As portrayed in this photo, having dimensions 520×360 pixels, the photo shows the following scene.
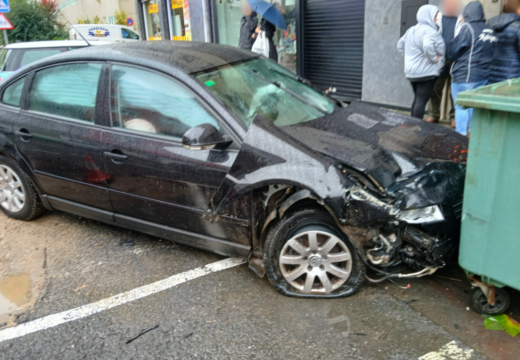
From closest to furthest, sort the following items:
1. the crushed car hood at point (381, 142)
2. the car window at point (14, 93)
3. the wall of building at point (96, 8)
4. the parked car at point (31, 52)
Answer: the crushed car hood at point (381, 142) → the car window at point (14, 93) → the parked car at point (31, 52) → the wall of building at point (96, 8)

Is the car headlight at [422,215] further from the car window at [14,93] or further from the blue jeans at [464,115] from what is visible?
the car window at [14,93]

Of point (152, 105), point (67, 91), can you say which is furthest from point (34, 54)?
point (152, 105)

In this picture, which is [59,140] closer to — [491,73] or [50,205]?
[50,205]

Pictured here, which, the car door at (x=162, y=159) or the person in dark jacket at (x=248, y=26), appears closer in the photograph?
the car door at (x=162, y=159)

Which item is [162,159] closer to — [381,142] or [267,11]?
[381,142]

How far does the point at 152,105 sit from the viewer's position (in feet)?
11.3

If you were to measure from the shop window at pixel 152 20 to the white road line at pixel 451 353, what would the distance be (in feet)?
48.8

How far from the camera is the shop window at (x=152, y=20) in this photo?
15602mm

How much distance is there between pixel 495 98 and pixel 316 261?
1.43m

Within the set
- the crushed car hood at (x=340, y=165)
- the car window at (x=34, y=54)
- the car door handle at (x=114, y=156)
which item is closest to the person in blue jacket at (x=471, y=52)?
the crushed car hood at (x=340, y=165)

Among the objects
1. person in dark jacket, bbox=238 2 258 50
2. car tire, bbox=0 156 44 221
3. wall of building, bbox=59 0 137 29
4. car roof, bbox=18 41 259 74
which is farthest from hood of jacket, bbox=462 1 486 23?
wall of building, bbox=59 0 137 29

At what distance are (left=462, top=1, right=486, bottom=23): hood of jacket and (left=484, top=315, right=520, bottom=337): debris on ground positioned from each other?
3537mm

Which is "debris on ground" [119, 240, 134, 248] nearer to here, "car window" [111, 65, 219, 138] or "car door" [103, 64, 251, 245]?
"car door" [103, 64, 251, 245]

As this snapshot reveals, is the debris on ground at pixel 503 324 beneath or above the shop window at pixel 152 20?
beneath
